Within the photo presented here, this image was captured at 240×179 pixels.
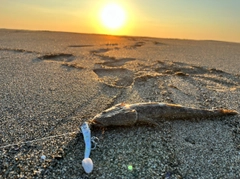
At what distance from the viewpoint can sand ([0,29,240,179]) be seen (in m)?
2.77

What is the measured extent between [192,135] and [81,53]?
5681 mm

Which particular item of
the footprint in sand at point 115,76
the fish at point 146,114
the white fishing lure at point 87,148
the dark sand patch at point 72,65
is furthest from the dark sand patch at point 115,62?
the white fishing lure at point 87,148

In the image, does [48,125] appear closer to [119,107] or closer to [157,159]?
[119,107]

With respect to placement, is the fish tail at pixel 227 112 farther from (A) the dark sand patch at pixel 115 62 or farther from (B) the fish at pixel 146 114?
(A) the dark sand patch at pixel 115 62

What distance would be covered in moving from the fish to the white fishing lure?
0.14 meters

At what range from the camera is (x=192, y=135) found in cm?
345

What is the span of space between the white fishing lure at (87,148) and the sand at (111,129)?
0.06 metres

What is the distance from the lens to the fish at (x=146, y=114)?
135 inches

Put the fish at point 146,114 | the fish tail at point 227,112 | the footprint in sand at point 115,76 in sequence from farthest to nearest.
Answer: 1. the footprint in sand at point 115,76
2. the fish tail at point 227,112
3. the fish at point 146,114

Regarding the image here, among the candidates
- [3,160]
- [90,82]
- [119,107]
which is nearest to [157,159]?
[119,107]

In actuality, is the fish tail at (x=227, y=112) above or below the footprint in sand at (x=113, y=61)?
below

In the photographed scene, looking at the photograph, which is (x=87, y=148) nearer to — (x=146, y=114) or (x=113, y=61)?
(x=146, y=114)

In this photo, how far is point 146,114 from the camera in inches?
145

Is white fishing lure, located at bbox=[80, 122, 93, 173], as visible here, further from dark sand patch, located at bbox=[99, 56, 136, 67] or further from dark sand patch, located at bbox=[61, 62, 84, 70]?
dark sand patch, located at bbox=[99, 56, 136, 67]
